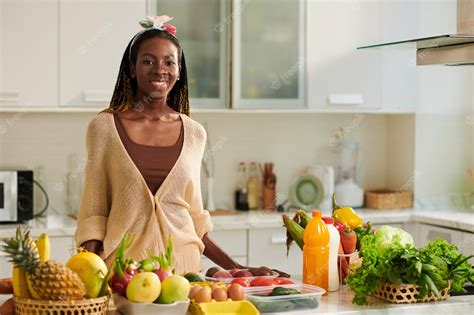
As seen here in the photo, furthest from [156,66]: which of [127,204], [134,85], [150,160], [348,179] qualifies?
[348,179]

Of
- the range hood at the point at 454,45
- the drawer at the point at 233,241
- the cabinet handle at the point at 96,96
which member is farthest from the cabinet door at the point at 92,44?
the range hood at the point at 454,45

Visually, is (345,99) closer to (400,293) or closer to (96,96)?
(96,96)

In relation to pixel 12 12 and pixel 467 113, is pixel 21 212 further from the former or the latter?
pixel 467 113

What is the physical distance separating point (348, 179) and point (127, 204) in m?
2.59

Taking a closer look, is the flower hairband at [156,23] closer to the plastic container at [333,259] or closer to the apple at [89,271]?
the plastic container at [333,259]

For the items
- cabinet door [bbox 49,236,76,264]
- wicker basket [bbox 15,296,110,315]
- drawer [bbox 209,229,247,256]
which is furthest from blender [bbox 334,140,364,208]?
wicker basket [bbox 15,296,110,315]

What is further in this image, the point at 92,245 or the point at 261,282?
the point at 92,245

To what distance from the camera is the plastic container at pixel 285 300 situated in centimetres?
240

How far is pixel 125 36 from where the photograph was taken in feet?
14.7

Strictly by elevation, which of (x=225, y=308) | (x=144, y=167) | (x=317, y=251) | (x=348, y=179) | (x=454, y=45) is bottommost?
(x=225, y=308)

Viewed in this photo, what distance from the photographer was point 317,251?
2.68m

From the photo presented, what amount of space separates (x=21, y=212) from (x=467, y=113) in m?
2.54

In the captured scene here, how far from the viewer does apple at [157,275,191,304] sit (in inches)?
87.6

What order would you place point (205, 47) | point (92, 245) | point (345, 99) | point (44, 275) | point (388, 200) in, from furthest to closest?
point (388, 200), point (345, 99), point (205, 47), point (92, 245), point (44, 275)
